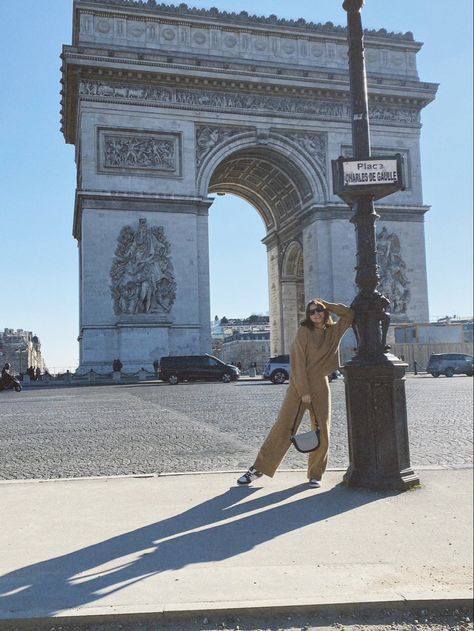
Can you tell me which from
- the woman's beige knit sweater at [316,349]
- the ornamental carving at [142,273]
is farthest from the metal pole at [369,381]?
the ornamental carving at [142,273]

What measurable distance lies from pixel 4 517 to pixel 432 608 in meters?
2.71

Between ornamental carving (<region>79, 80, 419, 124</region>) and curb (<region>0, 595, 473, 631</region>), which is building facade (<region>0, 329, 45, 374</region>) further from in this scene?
curb (<region>0, 595, 473, 631</region>)

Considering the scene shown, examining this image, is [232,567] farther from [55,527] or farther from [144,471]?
[144,471]

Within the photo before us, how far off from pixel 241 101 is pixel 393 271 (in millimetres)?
10875

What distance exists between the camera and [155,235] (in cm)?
2959

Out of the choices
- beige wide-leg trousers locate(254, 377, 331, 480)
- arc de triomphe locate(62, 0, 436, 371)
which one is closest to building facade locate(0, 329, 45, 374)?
arc de triomphe locate(62, 0, 436, 371)

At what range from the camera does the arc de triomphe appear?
28.9m

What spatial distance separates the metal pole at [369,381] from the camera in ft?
15.7

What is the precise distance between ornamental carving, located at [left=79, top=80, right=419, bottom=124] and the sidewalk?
27307 millimetres

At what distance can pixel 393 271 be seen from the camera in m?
32.5

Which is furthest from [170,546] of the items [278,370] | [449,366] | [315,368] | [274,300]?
[274,300]

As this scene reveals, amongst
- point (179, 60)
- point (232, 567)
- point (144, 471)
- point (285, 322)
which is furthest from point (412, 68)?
point (232, 567)

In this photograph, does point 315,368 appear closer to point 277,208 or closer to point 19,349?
point 277,208

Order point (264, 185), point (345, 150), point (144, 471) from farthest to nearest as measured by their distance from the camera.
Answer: point (264, 185), point (345, 150), point (144, 471)
